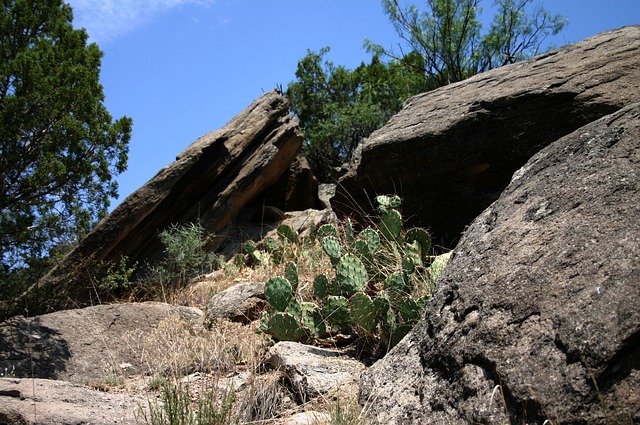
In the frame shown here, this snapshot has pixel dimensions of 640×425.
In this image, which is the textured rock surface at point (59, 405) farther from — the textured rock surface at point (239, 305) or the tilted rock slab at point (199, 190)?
the tilted rock slab at point (199, 190)

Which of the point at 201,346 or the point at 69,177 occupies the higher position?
the point at 69,177

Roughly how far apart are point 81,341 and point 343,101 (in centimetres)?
1335

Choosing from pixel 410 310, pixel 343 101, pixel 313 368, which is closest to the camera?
pixel 313 368

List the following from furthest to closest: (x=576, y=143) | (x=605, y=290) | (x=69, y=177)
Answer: (x=69, y=177), (x=576, y=143), (x=605, y=290)

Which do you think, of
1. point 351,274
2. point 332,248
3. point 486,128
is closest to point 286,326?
point 351,274

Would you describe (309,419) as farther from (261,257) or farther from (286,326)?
(261,257)

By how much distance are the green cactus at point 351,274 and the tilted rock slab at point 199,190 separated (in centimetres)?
417


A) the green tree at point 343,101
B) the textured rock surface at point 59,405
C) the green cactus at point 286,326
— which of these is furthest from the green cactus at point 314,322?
the green tree at point 343,101

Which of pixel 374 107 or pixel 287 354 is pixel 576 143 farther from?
pixel 374 107

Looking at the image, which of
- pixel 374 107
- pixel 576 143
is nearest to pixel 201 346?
pixel 576 143

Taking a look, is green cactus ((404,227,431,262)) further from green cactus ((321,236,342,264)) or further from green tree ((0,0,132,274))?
green tree ((0,0,132,274))

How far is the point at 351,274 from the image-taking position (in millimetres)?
5945

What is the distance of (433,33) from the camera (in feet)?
54.7

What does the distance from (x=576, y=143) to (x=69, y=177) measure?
5.98 meters
